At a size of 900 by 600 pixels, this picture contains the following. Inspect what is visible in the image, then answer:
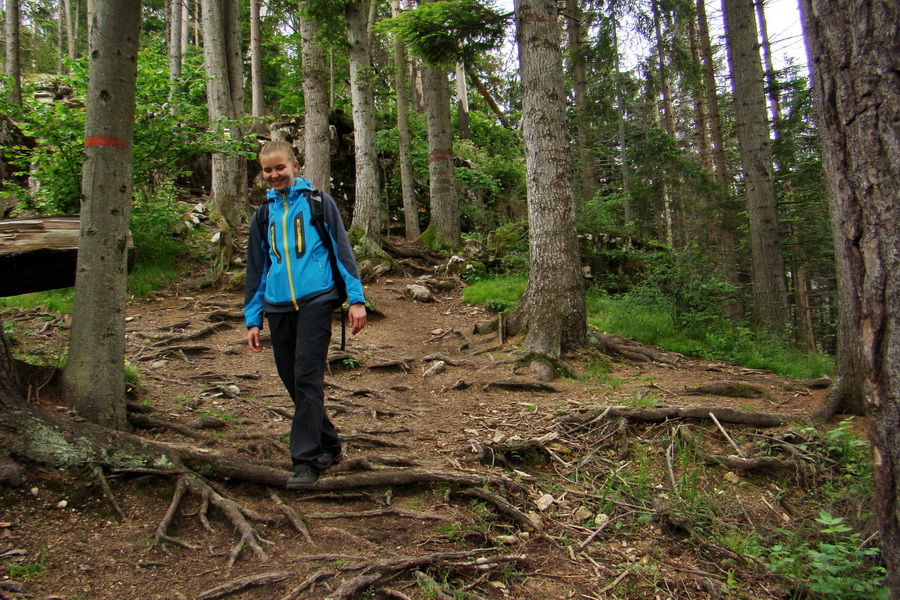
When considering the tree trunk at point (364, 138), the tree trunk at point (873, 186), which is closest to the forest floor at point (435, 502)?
the tree trunk at point (873, 186)

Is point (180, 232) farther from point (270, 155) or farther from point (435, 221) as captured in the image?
point (270, 155)

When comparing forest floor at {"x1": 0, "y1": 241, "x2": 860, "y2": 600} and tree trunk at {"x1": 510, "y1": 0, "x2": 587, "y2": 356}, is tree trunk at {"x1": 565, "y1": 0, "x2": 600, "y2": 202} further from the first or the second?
forest floor at {"x1": 0, "y1": 241, "x2": 860, "y2": 600}

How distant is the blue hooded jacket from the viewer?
3.33 metres

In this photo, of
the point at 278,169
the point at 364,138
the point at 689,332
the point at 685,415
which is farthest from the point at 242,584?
the point at 364,138

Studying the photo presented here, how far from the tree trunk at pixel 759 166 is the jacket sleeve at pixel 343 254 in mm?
9707

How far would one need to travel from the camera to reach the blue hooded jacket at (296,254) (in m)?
3.33

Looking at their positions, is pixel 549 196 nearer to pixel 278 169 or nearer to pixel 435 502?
pixel 278 169

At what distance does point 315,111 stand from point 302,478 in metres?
9.82

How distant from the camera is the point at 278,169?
340 cm

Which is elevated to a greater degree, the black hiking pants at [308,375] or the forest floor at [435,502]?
the black hiking pants at [308,375]

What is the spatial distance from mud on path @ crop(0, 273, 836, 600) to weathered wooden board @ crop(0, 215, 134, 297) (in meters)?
0.83

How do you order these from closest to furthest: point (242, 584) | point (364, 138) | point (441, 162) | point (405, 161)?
point (242, 584), point (364, 138), point (441, 162), point (405, 161)

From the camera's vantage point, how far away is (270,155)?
3.37 m

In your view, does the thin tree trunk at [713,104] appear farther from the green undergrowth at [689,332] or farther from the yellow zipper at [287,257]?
the yellow zipper at [287,257]
